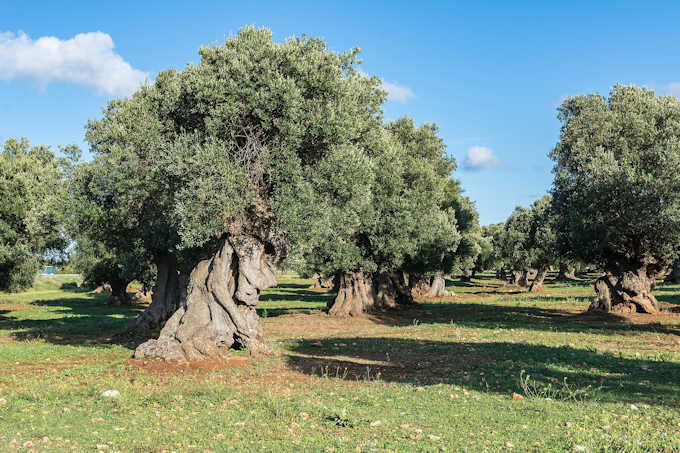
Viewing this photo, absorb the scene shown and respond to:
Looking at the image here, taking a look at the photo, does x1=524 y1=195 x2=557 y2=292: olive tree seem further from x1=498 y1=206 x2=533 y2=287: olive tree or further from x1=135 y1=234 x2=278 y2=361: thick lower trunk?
x1=135 y1=234 x2=278 y2=361: thick lower trunk

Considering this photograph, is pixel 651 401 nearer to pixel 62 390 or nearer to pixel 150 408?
pixel 150 408

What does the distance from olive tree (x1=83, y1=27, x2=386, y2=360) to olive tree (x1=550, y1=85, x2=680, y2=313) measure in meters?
19.5

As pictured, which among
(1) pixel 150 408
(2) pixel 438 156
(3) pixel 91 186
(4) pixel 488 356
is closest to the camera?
(1) pixel 150 408

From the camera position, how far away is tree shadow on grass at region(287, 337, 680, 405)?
14.1 meters

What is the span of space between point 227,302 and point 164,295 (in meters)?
10.8

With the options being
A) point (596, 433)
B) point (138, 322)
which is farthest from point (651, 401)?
point (138, 322)

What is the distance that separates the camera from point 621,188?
3125 cm

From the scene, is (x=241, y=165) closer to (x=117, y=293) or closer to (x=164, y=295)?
(x=164, y=295)

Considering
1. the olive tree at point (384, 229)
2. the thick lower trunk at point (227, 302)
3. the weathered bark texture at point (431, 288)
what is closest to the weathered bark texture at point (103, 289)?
the weathered bark texture at point (431, 288)

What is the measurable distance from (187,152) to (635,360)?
1846 centimetres

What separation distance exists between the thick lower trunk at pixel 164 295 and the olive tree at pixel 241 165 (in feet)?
24.7

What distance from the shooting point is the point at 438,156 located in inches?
1930

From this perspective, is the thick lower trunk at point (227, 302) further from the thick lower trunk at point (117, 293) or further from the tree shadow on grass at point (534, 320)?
the thick lower trunk at point (117, 293)

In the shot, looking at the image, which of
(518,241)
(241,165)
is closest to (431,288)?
(518,241)
